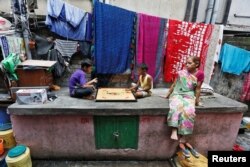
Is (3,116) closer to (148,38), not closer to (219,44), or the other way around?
(148,38)

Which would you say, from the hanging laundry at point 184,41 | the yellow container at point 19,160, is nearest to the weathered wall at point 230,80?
the hanging laundry at point 184,41

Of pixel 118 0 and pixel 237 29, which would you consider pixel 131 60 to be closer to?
pixel 118 0

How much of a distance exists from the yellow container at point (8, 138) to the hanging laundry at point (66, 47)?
8.21 ft

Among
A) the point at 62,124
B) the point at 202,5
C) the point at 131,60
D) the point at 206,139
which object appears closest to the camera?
the point at 62,124

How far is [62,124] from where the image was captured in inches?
162

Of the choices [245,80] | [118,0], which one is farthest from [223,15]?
[118,0]

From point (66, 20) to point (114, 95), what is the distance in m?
2.59

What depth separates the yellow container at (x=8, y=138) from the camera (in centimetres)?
428

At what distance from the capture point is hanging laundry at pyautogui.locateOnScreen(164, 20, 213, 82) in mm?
5422

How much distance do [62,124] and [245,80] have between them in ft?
20.7

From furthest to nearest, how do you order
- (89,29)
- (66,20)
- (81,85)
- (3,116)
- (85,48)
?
(85,48) → (89,29) → (66,20) → (3,116) → (81,85)

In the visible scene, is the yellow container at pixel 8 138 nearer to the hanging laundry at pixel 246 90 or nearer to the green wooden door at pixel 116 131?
the green wooden door at pixel 116 131

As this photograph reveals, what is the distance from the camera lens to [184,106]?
13.0 feet

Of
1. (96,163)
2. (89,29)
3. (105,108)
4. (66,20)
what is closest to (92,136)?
(96,163)
